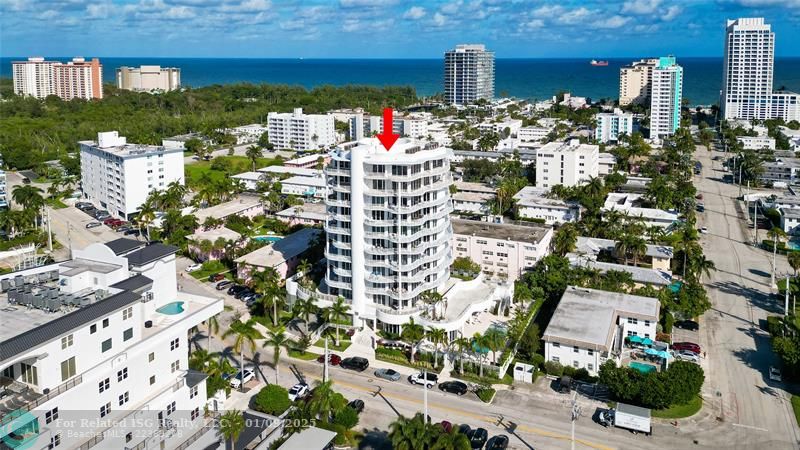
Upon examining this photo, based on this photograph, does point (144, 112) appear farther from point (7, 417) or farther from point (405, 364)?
point (7, 417)

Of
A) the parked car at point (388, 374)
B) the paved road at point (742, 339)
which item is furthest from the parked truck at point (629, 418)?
the parked car at point (388, 374)

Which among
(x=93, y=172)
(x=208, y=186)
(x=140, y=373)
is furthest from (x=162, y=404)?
(x=93, y=172)

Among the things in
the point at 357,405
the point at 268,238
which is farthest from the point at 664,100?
the point at 357,405

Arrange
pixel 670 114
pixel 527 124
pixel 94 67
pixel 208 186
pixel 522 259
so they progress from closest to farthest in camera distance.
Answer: pixel 522 259, pixel 208 186, pixel 670 114, pixel 527 124, pixel 94 67

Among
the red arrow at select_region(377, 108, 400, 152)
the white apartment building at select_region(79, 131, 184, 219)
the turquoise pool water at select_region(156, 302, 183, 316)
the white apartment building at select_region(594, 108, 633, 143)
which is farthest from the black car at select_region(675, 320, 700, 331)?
the white apartment building at select_region(594, 108, 633, 143)

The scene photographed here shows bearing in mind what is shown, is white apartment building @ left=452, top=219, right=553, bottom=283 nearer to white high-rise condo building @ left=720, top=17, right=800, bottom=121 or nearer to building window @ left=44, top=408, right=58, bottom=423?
building window @ left=44, top=408, right=58, bottom=423

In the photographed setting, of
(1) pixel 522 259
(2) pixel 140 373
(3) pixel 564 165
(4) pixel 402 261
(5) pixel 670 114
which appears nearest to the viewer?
(2) pixel 140 373

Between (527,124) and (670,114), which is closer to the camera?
(670,114)
